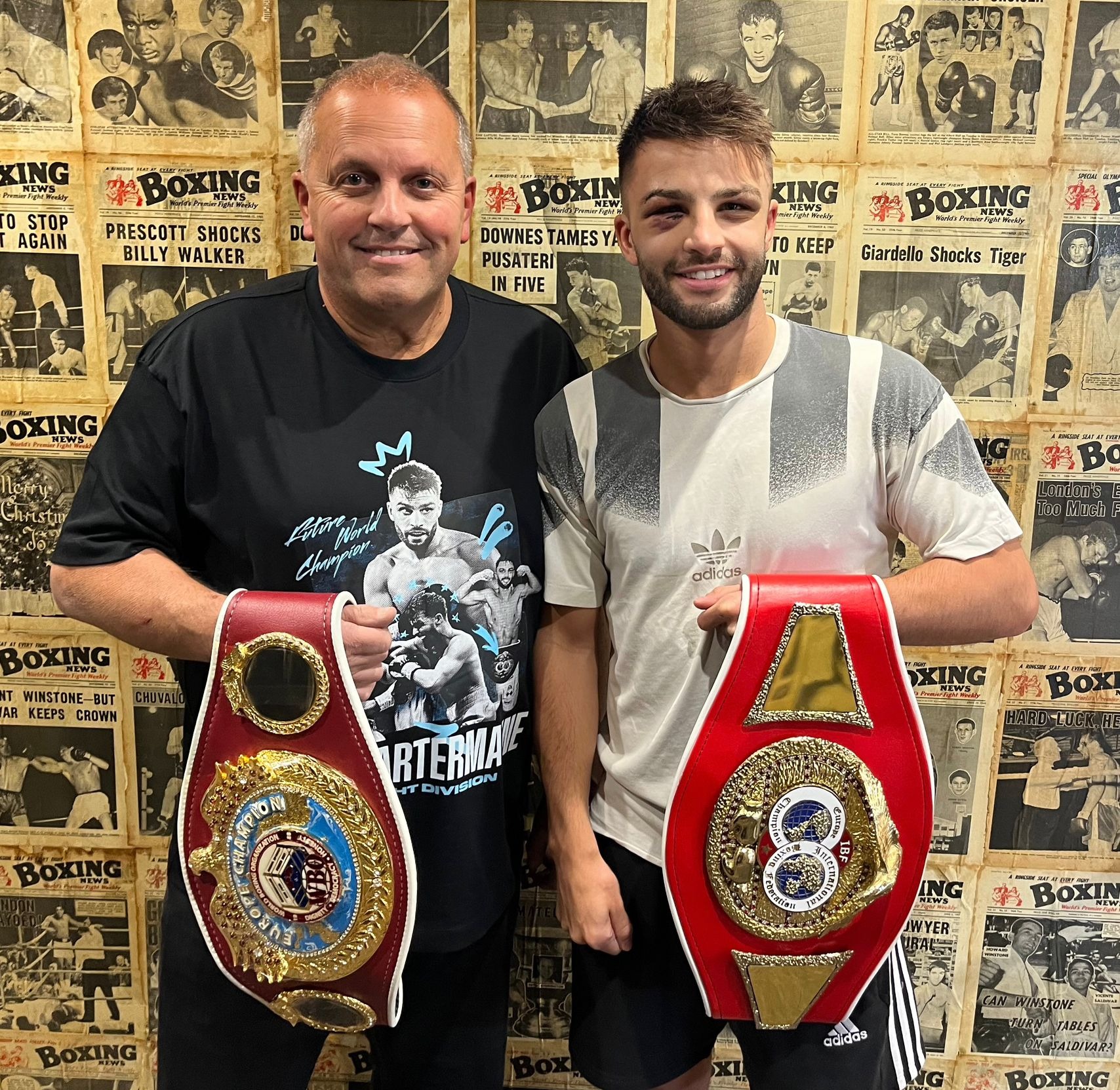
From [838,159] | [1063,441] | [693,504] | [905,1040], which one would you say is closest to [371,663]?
[693,504]

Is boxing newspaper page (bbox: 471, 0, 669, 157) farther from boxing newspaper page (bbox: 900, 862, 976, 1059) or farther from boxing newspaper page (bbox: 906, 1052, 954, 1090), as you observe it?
boxing newspaper page (bbox: 906, 1052, 954, 1090)

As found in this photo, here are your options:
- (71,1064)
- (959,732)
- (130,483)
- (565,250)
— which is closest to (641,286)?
(565,250)

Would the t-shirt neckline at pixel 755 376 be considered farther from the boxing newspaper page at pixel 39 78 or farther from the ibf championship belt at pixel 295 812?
the boxing newspaper page at pixel 39 78

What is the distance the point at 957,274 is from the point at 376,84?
0.94 meters

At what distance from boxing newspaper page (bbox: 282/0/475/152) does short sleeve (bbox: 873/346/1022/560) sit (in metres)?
0.81

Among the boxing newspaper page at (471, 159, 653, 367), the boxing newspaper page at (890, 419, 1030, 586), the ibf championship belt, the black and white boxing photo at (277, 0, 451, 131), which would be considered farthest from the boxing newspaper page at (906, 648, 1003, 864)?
the black and white boxing photo at (277, 0, 451, 131)

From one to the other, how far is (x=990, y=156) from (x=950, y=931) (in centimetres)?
132

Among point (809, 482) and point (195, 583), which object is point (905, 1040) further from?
point (195, 583)

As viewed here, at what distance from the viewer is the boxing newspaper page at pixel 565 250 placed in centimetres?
150

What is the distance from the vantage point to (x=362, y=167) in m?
1.15

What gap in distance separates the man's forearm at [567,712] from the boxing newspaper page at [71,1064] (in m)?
1.13

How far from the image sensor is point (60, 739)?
→ 5.58 feet

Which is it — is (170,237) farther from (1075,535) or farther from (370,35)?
(1075,535)

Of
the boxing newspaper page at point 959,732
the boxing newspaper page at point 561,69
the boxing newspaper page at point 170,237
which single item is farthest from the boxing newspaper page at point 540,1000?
the boxing newspaper page at point 561,69
